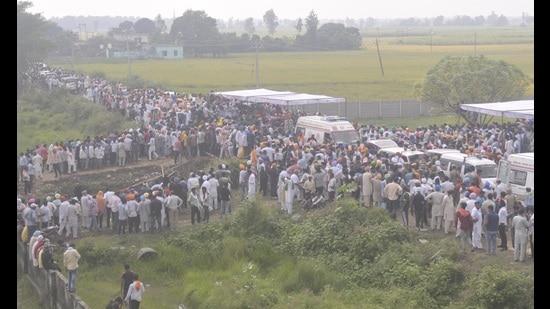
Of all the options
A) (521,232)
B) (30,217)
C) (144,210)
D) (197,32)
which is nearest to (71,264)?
(30,217)

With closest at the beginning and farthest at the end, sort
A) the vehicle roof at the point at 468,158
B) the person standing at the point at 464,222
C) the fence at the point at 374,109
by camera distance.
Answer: the person standing at the point at 464,222
the vehicle roof at the point at 468,158
the fence at the point at 374,109

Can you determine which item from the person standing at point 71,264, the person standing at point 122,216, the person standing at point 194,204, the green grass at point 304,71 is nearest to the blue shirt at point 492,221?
the person standing at point 194,204

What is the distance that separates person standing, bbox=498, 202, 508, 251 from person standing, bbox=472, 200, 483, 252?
367 mm

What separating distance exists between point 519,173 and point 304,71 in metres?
53.4

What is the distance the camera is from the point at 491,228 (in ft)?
47.7

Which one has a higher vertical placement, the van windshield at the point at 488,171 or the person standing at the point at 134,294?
the van windshield at the point at 488,171

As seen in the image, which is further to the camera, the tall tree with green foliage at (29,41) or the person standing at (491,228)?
the tall tree with green foliage at (29,41)

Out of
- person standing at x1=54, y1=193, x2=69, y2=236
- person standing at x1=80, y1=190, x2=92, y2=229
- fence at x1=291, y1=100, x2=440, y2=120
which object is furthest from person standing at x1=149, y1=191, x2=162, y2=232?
fence at x1=291, y1=100, x2=440, y2=120

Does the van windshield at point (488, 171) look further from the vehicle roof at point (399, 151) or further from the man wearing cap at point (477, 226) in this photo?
the man wearing cap at point (477, 226)

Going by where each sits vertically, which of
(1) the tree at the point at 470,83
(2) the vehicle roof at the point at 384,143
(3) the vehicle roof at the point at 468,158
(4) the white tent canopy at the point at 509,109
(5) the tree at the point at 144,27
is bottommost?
(3) the vehicle roof at the point at 468,158

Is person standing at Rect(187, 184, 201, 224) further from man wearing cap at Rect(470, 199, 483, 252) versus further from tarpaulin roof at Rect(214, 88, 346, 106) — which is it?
tarpaulin roof at Rect(214, 88, 346, 106)

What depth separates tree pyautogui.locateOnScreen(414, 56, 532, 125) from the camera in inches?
1361

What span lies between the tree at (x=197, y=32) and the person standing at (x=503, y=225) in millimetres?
78883

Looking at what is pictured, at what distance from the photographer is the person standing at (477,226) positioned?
49.2 ft
